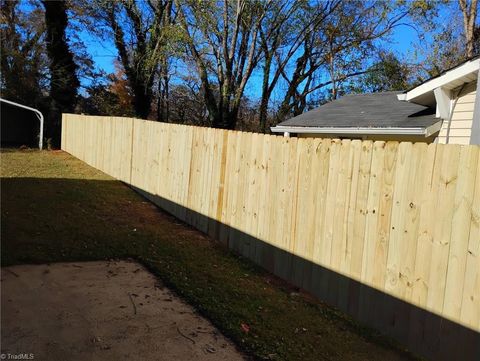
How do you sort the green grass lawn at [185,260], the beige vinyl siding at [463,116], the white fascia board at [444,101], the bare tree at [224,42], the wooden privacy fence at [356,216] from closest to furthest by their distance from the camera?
the wooden privacy fence at [356,216] → the green grass lawn at [185,260] → the beige vinyl siding at [463,116] → the white fascia board at [444,101] → the bare tree at [224,42]

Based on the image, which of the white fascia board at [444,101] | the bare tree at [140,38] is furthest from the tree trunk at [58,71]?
the white fascia board at [444,101]

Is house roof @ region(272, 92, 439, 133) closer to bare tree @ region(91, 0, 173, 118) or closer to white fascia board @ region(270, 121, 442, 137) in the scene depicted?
white fascia board @ region(270, 121, 442, 137)

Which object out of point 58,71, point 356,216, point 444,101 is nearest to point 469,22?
point 444,101

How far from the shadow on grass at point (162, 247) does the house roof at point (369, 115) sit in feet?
17.1

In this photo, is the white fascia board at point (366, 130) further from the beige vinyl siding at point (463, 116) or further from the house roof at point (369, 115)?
the beige vinyl siding at point (463, 116)

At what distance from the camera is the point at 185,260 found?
4883mm

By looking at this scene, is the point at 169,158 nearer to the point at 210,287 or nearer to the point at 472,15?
the point at 210,287

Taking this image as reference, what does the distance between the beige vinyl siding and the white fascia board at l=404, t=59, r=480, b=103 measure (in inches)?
14.4

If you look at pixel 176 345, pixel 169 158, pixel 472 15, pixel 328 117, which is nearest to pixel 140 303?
pixel 176 345

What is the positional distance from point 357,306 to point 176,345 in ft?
5.78

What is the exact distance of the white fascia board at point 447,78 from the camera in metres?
6.11

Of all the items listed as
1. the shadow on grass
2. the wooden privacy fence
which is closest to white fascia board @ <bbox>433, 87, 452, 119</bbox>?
the wooden privacy fence

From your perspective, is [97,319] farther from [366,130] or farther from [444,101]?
[366,130]

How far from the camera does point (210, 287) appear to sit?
413 cm
